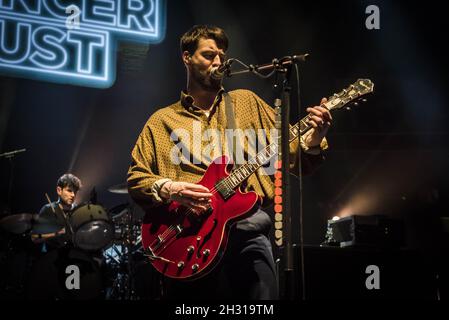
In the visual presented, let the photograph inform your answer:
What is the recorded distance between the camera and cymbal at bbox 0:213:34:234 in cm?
662

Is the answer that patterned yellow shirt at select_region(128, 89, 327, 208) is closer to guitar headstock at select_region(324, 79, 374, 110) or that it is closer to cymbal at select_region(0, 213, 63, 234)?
guitar headstock at select_region(324, 79, 374, 110)

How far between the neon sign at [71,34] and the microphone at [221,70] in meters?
3.64

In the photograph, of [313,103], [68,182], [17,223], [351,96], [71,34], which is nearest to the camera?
Result: [351,96]

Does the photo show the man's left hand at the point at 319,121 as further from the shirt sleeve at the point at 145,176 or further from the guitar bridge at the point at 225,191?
the shirt sleeve at the point at 145,176

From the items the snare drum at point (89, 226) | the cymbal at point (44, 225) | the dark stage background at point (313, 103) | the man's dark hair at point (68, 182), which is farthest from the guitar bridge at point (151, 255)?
the dark stage background at point (313, 103)

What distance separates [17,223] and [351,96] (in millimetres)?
4969

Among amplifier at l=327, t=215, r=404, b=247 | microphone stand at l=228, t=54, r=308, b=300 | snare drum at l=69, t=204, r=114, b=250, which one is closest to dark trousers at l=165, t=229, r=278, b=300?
microphone stand at l=228, t=54, r=308, b=300

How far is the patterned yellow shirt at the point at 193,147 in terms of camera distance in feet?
9.67

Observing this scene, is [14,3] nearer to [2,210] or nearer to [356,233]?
[2,210]

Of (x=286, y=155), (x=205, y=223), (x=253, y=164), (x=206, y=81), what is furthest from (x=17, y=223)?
(x=286, y=155)

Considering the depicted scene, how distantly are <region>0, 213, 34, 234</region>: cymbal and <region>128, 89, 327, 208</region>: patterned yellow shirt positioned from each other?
4.08 metres

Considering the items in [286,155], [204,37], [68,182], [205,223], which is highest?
[204,37]

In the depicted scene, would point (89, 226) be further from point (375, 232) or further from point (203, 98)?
point (203, 98)

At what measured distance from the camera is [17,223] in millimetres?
6648
